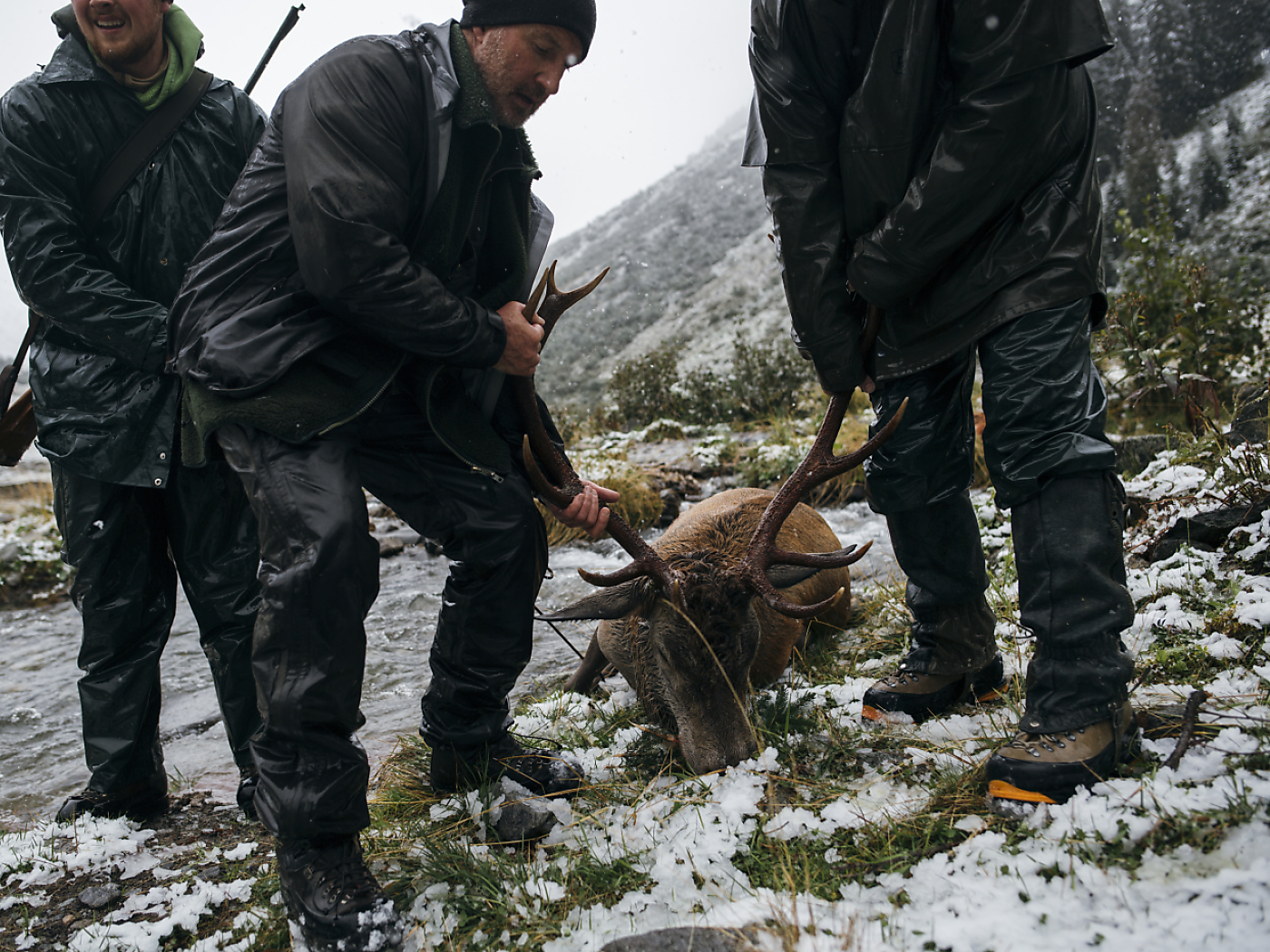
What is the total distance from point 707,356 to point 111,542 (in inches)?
717

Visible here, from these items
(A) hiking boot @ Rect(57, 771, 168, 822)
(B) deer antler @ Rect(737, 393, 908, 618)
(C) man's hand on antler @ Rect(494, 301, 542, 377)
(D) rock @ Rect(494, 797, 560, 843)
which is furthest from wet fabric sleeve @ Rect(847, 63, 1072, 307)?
(A) hiking boot @ Rect(57, 771, 168, 822)

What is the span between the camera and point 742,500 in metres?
4.70

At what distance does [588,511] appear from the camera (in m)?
3.11

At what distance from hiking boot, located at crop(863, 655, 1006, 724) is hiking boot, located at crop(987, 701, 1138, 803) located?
0.87m

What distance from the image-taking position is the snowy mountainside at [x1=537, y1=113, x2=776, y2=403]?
1037 inches

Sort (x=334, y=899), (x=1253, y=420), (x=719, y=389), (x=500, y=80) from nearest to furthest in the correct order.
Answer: (x=334, y=899)
(x=500, y=80)
(x=1253, y=420)
(x=719, y=389)

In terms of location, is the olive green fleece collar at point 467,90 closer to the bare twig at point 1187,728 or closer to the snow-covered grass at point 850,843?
the snow-covered grass at point 850,843

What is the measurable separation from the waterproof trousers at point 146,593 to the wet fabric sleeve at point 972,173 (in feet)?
9.30

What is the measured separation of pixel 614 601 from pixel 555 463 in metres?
0.68

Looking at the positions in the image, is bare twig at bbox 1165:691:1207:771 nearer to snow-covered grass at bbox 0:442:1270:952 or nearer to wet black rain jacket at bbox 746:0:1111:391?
snow-covered grass at bbox 0:442:1270:952

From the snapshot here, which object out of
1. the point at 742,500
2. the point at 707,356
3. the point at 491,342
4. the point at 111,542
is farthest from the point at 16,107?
the point at 707,356

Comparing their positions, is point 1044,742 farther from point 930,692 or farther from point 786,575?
point 786,575

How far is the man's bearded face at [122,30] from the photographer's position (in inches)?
126

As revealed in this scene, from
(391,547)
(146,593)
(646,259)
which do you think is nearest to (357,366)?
(146,593)
